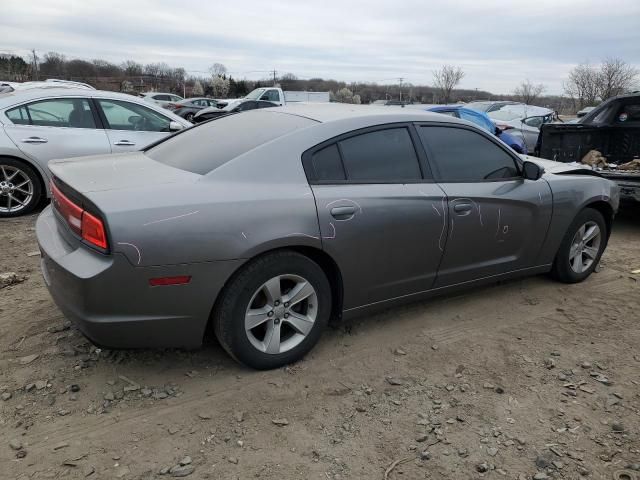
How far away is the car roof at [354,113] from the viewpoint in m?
3.49

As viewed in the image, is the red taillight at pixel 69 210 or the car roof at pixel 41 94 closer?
the red taillight at pixel 69 210

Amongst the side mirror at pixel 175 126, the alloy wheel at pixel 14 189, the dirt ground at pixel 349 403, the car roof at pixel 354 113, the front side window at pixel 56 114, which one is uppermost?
the car roof at pixel 354 113

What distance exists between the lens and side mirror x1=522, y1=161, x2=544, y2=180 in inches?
159

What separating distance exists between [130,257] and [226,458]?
1.04m

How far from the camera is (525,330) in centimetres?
383

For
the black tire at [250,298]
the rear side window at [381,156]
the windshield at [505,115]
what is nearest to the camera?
the black tire at [250,298]

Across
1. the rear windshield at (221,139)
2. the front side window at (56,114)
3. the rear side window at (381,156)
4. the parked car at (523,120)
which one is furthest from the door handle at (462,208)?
the parked car at (523,120)

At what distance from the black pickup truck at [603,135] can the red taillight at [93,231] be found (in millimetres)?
6399

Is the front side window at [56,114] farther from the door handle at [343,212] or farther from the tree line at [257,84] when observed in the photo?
the tree line at [257,84]

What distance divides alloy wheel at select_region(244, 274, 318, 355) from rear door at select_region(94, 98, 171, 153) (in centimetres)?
446

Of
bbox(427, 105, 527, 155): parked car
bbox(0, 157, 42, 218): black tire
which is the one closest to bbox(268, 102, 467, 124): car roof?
bbox(0, 157, 42, 218): black tire

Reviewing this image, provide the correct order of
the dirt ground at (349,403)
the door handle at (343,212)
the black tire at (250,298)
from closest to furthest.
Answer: the dirt ground at (349,403) < the black tire at (250,298) < the door handle at (343,212)

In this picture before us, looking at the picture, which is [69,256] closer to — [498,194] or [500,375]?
[500,375]

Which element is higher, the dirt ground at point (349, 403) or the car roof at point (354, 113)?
the car roof at point (354, 113)
